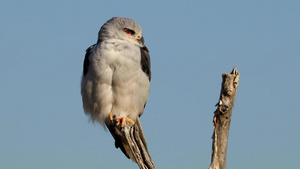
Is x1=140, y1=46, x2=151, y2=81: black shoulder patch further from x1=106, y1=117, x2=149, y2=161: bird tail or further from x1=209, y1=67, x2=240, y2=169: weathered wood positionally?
x1=209, y1=67, x2=240, y2=169: weathered wood

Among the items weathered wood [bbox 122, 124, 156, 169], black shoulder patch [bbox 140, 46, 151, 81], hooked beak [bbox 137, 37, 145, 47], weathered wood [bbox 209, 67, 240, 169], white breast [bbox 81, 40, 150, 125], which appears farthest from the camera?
hooked beak [bbox 137, 37, 145, 47]

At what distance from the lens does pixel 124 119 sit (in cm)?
752

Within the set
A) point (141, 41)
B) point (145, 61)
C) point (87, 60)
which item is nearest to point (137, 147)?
point (145, 61)

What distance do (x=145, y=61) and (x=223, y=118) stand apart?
263 cm

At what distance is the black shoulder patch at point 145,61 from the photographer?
7.72m

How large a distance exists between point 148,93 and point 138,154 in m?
2.06

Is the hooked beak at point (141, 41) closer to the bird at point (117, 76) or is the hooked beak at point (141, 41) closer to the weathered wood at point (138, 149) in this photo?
the bird at point (117, 76)

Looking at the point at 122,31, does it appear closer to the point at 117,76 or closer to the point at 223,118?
the point at 117,76

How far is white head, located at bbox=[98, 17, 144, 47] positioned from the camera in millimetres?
7873

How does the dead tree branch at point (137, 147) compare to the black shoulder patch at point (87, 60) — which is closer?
the dead tree branch at point (137, 147)

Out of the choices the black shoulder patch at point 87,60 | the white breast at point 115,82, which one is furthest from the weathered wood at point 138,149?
the black shoulder patch at point 87,60

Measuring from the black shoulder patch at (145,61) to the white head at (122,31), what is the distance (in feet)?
0.46

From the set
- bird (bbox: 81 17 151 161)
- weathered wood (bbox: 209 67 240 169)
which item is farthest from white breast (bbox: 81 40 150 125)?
weathered wood (bbox: 209 67 240 169)

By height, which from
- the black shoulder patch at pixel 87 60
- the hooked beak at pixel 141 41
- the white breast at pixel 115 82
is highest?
the hooked beak at pixel 141 41
